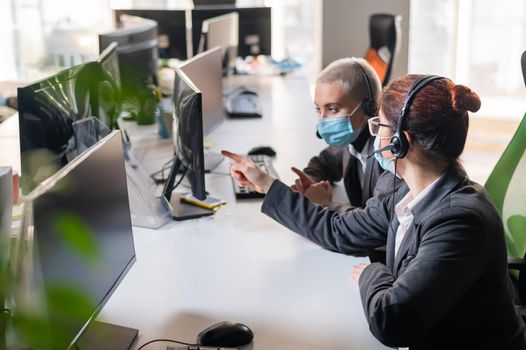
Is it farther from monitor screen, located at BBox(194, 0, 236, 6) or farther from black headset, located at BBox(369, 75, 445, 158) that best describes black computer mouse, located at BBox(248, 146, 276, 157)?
monitor screen, located at BBox(194, 0, 236, 6)

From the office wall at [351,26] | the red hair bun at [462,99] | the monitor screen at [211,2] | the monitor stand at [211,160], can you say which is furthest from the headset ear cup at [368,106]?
the office wall at [351,26]

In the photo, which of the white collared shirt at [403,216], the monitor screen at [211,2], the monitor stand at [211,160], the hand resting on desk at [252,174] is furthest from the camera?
the monitor screen at [211,2]

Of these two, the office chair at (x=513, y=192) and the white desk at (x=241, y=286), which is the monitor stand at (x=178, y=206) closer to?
the white desk at (x=241, y=286)

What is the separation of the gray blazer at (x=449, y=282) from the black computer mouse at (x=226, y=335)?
266 mm

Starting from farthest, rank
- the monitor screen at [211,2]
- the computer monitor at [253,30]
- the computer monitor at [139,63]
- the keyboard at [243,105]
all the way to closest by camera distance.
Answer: the monitor screen at [211,2] < the computer monitor at [253,30] < the keyboard at [243,105] < the computer monitor at [139,63]

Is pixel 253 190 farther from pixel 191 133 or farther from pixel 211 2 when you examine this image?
pixel 211 2

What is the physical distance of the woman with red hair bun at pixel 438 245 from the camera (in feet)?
4.59

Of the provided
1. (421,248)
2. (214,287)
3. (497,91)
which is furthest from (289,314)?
(497,91)

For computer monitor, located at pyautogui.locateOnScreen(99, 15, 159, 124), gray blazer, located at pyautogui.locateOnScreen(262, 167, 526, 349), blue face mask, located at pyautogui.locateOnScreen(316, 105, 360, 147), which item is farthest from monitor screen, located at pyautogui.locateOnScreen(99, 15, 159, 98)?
gray blazer, located at pyautogui.locateOnScreen(262, 167, 526, 349)

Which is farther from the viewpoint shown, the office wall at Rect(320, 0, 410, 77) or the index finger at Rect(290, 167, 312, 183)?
the office wall at Rect(320, 0, 410, 77)

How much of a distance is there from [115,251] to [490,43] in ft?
14.0

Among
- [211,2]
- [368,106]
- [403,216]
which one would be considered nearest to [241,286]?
[403,216]

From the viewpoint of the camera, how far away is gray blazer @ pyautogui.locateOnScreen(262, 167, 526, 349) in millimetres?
1394

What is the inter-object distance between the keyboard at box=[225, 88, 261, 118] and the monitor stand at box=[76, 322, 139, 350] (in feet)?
7.23
